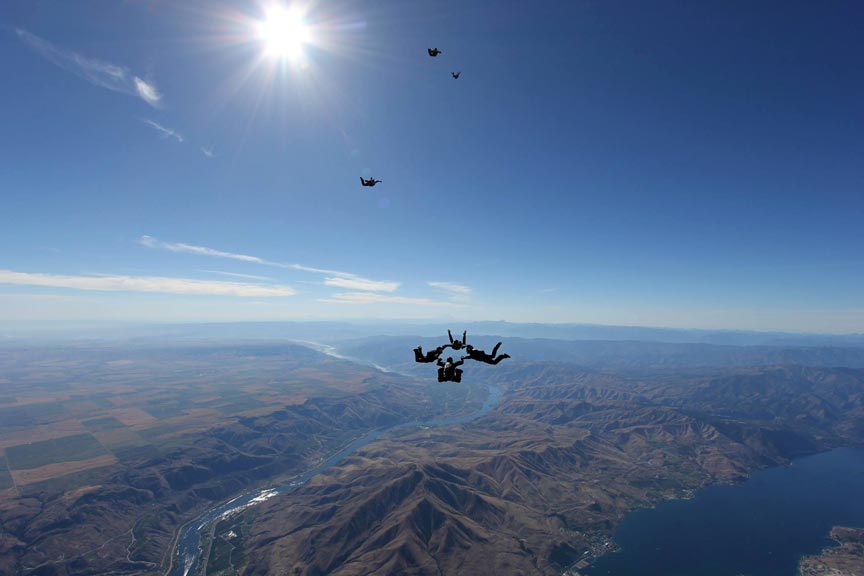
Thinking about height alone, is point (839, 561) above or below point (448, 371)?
below

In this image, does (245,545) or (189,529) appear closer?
(245,545)

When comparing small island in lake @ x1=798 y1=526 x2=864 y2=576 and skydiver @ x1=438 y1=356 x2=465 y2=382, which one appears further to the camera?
small island in lake @ x1=798 y1=526 x2=864 y2=576

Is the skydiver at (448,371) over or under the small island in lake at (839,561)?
over

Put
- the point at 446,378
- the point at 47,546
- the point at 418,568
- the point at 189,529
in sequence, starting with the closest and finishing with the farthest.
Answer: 1. the point at 446,378
2. the point at 418,568
3. the point at 47,546
4. the point at 189,529

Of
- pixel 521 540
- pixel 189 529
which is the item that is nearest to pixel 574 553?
pixel 521 540

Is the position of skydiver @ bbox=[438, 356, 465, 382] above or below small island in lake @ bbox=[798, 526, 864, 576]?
above

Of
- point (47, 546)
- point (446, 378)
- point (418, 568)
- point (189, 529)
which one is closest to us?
point (446, 378)

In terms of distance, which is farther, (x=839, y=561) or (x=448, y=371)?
(x=839, y=561)

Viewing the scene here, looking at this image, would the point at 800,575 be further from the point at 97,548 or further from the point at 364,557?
the point at 97,548
